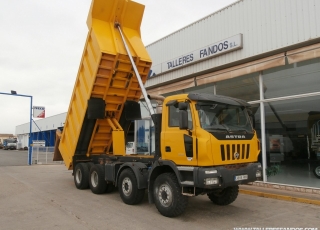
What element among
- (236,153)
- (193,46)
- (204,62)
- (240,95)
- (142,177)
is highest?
(193,46)

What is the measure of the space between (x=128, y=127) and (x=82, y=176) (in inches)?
88.5

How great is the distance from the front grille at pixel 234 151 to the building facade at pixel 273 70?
8.53ft

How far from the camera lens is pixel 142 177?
274 inches

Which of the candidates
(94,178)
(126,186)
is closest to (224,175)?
(126,186)

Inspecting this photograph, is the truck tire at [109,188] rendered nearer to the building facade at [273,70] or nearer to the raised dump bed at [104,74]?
the raised dump bed at [104,74]

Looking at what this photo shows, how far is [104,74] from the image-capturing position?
329 inches

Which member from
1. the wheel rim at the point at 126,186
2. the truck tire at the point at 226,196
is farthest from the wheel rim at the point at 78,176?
the truck tire at the point at 226,196

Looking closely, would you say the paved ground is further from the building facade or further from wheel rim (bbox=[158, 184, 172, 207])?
the building facade

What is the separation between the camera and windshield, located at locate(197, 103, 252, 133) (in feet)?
19.6

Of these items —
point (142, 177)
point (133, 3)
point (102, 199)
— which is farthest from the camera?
point (133, 3)

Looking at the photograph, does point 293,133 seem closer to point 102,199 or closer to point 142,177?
point 142,177

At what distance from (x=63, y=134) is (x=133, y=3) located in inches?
205

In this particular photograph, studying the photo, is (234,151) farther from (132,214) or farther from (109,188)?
(109,188)

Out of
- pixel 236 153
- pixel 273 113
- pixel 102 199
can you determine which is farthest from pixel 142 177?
pixel 273 113
